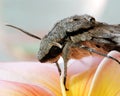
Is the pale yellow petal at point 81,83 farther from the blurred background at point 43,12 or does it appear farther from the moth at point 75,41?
the blurred background at point 43,12

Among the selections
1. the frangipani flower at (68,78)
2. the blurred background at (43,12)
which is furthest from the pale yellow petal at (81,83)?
the blurred background at (43,12)

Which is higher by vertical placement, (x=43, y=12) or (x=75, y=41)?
(x=75, y=41)

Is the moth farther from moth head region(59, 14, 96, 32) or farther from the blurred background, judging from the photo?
the blurred background

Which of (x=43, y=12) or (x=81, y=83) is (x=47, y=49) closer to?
(x=81, y=83)

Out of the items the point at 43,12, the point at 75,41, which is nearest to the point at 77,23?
the point at 75,41

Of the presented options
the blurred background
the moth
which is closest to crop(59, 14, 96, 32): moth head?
the moth

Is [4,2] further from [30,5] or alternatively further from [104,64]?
[104,64]

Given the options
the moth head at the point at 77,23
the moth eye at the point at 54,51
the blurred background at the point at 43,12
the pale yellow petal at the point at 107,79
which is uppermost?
the moth head at the point at 77,23
